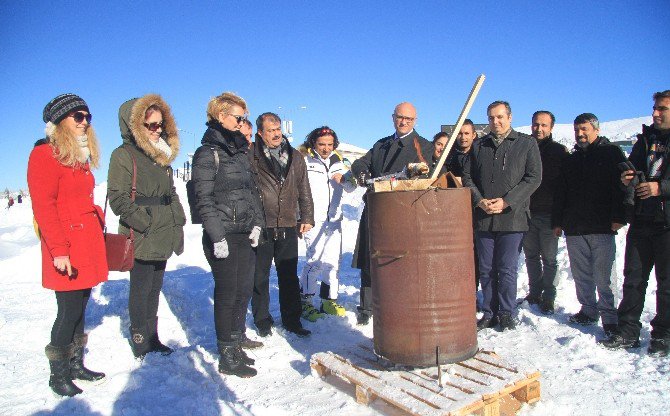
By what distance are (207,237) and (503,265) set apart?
310 cm

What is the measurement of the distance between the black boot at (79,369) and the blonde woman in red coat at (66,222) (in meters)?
0.01

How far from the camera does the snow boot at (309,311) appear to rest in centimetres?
569

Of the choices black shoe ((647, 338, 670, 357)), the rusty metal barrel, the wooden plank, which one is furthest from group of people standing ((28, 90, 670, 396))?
the rusty metal barrel

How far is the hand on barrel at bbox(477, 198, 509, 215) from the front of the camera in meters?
4.64

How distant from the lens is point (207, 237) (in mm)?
3980

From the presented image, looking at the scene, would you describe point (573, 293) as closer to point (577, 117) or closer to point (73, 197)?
point (577, 117)

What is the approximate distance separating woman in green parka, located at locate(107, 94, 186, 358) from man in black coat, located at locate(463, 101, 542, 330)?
3.03 m

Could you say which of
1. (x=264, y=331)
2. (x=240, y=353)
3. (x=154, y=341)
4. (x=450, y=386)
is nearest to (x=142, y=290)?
(x=154, y=341)

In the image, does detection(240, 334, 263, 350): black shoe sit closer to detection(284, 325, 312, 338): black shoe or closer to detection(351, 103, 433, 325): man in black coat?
detection(284, 325, 312, 338): black shoe

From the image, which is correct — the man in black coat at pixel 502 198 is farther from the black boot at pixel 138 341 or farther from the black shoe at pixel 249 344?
the black boot at pixel 138 341

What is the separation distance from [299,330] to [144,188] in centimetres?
231

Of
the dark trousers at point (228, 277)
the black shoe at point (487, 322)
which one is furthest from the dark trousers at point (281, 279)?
the black shoe at point (487, 322)

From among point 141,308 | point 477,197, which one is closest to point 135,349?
point 141,308

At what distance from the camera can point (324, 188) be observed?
20.1ft
